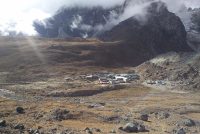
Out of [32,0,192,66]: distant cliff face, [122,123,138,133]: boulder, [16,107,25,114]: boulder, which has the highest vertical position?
[32,0,192,66]: distant cliff face

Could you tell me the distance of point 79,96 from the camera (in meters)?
94.8

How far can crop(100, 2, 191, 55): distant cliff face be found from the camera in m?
180

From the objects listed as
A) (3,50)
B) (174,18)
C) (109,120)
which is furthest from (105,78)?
(174,18)

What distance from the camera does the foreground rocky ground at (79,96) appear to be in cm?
5514

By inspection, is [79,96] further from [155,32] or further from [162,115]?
[155,32]

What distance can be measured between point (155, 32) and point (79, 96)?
307 ft

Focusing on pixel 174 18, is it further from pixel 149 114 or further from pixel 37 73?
pixel 149 114

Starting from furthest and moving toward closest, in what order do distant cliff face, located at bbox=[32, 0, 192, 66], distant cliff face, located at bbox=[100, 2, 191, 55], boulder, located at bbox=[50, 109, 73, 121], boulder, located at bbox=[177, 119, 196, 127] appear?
distant cliff face, located at bbox=[100, 2, 191, 55]
distant cliff face, located at bbox=[32, 0, 192, 66]
boulder, located at bbox=[50, 109, 73, 121]
boulder, located at bbox=[177, 119, 196, 127]

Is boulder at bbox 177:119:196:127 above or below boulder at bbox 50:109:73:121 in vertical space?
below

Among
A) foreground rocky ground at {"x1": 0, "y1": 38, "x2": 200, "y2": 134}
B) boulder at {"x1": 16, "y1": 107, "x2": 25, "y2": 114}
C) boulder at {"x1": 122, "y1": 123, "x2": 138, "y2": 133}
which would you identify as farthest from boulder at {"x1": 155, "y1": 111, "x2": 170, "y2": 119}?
boulder at {"x1": 16, "y1": 107, "x2": 25, "y2": 114}

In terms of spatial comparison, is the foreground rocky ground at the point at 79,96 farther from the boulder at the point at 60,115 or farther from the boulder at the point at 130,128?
the boulder at the point at 130,128

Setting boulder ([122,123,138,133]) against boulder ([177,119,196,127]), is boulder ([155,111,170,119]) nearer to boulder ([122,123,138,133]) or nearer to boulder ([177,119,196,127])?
boulder ([177,119,196,127])

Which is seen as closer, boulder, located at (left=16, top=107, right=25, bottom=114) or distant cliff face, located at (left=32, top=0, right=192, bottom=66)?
boulder, located at (left=16, top=107, right=25, bottom=114)

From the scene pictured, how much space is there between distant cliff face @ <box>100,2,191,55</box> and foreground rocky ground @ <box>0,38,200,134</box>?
521 inches
